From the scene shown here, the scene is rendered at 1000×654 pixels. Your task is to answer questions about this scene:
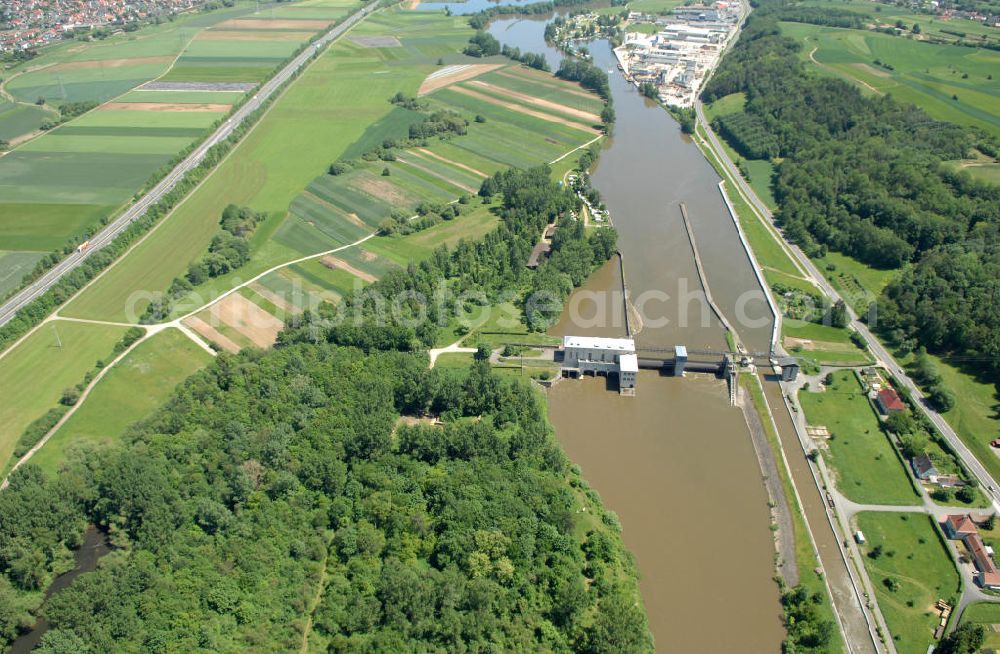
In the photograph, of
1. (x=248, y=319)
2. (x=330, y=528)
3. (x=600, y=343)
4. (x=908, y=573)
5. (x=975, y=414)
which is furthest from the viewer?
(x=248, y=319)

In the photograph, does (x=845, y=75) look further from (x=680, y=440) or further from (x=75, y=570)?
(x=75, y=570)

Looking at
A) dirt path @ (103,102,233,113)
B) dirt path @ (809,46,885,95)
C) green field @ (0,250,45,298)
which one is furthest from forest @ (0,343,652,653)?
dirt path @ (809,46,885,95)

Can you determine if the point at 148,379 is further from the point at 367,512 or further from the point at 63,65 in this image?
the point at 63,65

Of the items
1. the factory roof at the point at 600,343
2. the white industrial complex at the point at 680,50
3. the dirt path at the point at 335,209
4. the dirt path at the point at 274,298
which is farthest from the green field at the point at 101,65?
the factory roof at the point at 600,343

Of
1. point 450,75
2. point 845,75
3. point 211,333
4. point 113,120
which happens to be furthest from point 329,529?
point 845,75

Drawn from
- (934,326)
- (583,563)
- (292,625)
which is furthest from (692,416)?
(292,625)

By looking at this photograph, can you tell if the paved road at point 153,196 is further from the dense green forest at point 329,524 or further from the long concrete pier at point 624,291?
the long concrete pier at point 624,291
